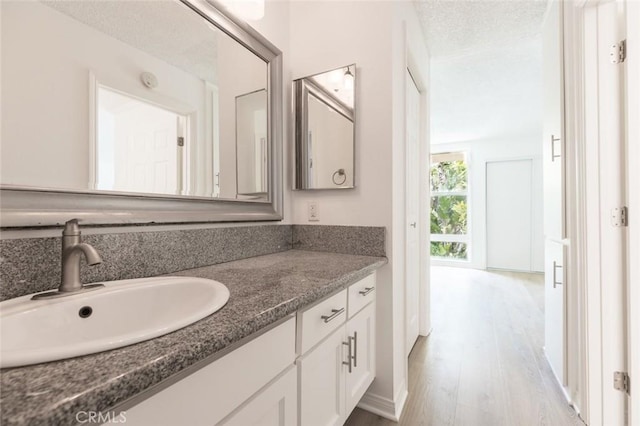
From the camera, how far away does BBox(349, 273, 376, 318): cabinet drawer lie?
114 cm

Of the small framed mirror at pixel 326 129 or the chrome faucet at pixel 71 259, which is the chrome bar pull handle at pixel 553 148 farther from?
the chrome faucet at pixel 71 259

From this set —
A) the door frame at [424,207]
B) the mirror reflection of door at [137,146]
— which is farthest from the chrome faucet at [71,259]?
the door frame at [424,207]

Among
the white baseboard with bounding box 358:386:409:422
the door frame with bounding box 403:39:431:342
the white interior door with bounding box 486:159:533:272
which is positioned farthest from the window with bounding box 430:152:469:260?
the white baseboard with bounding box 358:386:409:422

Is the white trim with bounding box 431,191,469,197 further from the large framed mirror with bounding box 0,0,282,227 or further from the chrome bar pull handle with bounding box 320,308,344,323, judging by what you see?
the chrome bar pull handle with bounding box 320,308,344,323

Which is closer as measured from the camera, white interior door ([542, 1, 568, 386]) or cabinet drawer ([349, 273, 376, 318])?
cabinet drawer ([349, 273, 376, 318])

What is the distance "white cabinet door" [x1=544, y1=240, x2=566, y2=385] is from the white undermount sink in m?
1.97

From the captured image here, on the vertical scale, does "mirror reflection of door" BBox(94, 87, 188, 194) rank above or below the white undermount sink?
above

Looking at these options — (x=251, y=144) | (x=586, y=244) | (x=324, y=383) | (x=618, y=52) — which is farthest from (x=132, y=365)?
(x=618, y=52)

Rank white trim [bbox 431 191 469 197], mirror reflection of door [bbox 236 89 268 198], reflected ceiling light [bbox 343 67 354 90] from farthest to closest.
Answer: white trim [bbox 431 191 469 197] → reflected ceiling light [bbox 343 67 354 90] → mirror reflection of door [bbox 236 89 268 198]

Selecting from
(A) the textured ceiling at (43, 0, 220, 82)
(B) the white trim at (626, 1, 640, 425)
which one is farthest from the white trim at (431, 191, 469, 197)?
(A) the textured ceiling at (43, 0, 220, 82)

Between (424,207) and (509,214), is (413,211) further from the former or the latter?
(509,214)

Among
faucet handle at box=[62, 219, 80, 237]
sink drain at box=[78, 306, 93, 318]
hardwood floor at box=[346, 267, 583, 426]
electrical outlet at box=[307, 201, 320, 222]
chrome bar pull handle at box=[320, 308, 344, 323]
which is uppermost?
electrical outlet at box=[307, 201, 320, 222]

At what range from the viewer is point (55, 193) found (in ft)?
2.40

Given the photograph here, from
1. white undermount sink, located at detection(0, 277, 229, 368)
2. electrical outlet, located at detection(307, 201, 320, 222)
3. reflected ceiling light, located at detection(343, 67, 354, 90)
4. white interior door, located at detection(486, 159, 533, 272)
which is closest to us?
white undermount sink, located at detection(0, 277, 229, 368)
